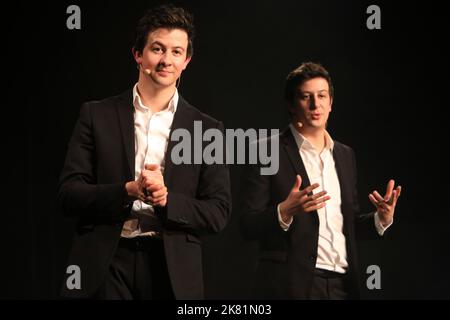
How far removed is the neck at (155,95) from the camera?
302 cm

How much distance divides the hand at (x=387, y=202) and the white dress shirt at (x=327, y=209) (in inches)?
1.6

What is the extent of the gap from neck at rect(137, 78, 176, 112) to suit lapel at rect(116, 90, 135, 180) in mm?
63

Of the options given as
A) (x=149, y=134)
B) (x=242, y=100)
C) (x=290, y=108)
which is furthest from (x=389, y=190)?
(x=149, y=134)

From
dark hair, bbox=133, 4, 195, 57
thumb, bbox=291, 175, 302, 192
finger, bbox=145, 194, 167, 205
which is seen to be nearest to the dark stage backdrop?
dark hair, bbox=133, 4, 195, 57

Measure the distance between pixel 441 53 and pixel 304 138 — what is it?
37.9 inches

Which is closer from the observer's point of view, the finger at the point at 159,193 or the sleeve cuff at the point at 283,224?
the finger at the point at 159,193

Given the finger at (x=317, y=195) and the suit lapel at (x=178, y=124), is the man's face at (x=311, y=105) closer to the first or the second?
the finger at (x=317, y=195)

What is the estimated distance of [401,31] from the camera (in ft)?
11.6

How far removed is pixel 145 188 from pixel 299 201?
2.54 feet

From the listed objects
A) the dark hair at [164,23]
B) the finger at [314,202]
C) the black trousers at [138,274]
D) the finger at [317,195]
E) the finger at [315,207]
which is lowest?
the black trousers at [138,274]

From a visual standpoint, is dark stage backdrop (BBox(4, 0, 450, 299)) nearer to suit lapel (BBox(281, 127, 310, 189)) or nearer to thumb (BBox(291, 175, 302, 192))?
suit lapel (BBox(281, 127, 310, 189))

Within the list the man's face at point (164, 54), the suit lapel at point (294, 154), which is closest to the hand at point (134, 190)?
the man's face at point (164, 54)
